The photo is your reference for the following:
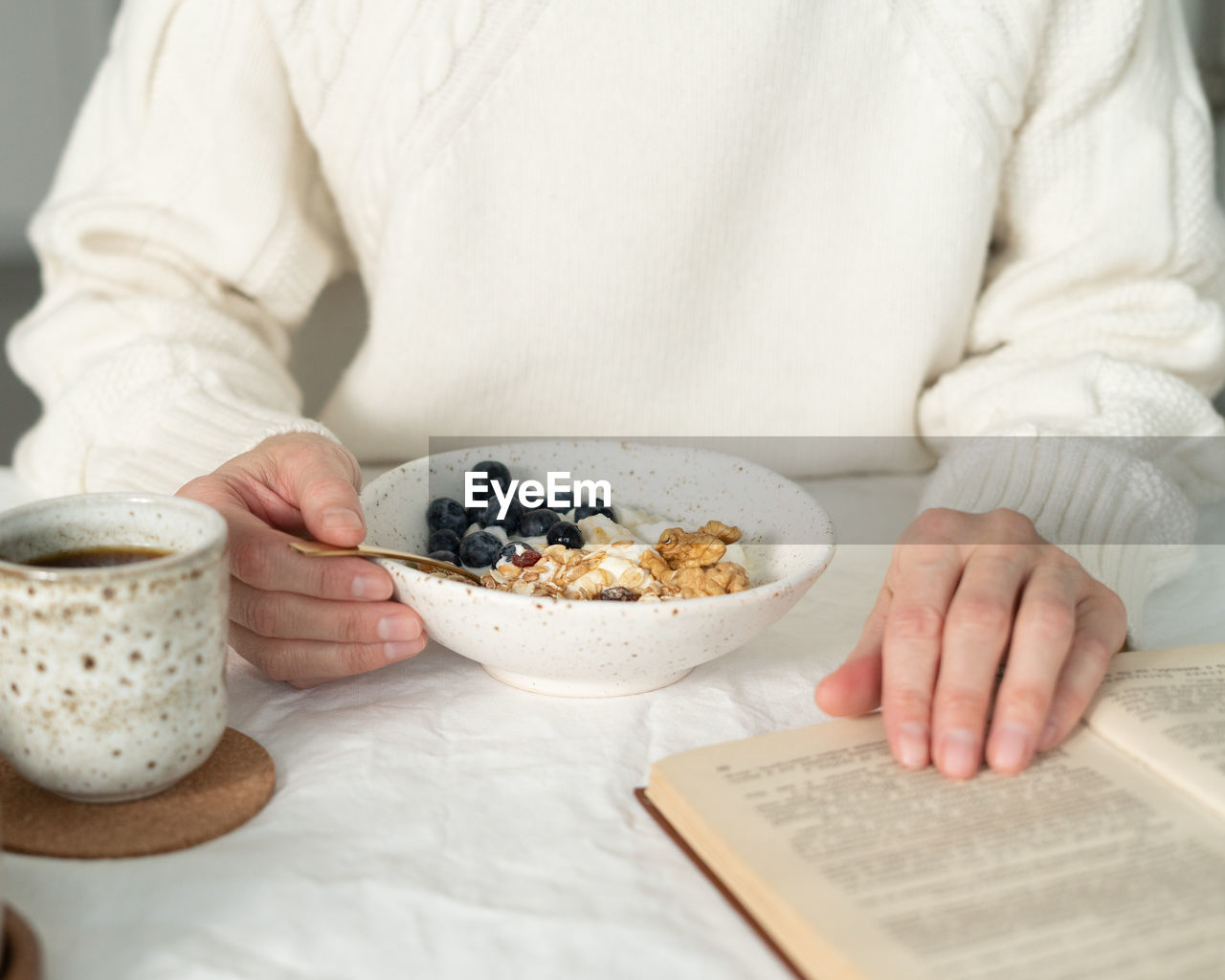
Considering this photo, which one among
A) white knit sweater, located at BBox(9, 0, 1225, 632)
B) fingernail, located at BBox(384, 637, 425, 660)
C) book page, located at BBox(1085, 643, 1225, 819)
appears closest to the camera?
book page, located at BBox(1085, 643, 1225, 819)

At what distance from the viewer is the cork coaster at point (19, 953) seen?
376 millimetres

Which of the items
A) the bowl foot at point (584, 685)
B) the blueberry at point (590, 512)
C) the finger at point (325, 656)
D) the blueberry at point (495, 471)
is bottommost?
the bowl foot at point (584, 685)

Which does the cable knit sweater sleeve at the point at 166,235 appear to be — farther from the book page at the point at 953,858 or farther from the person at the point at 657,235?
the book page at the point at 953,858

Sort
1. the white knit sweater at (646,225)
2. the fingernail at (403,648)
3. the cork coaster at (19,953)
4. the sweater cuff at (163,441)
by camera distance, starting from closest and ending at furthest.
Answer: the cork coaster at (19,953) → the fingernail at (403,648) → the sweater cuff at (163,441) → the white knit sweater at (646,225)

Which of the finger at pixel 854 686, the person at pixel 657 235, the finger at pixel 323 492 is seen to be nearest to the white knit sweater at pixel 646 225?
the person at pixel 657 235

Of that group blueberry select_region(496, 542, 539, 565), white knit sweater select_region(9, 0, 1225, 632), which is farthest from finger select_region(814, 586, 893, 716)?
white knit sweater select_region(9, 0, 1225, 632)

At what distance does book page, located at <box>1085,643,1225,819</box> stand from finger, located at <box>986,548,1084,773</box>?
34 millimetres

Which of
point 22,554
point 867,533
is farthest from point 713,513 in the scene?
point 22,554

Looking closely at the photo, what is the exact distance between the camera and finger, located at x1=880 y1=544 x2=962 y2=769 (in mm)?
515

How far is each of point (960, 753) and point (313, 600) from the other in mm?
349

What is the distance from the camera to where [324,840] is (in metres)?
0.48

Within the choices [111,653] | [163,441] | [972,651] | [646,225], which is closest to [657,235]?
[646,225]

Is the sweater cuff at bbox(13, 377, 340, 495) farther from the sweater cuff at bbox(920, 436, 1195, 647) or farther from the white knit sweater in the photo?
the sweater cuff at bbox(920, 436, 1195, 647)

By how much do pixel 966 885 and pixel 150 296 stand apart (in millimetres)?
819
